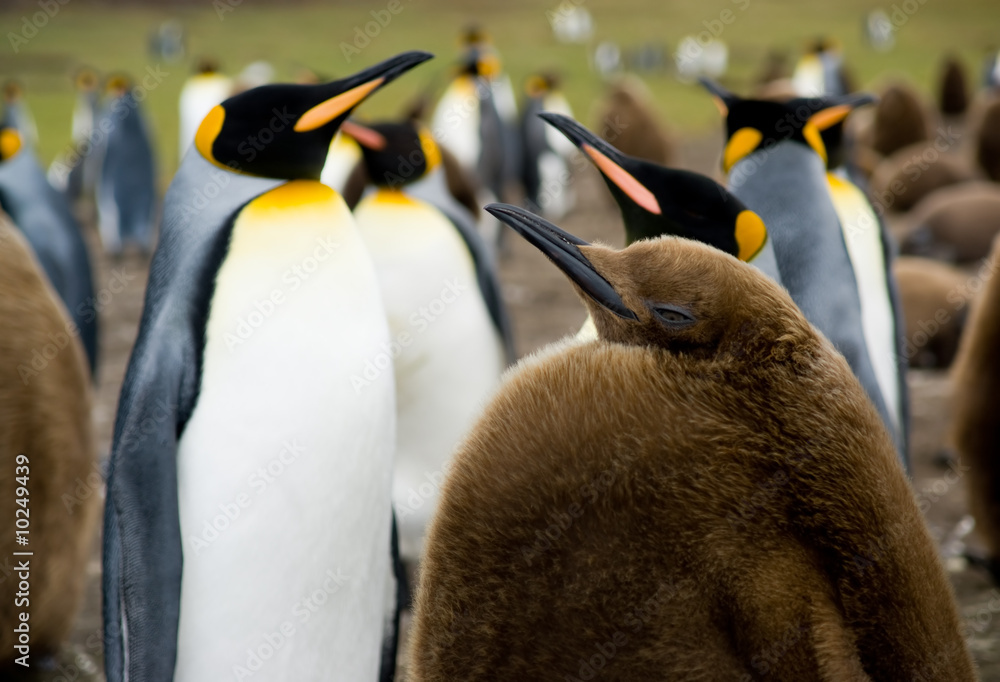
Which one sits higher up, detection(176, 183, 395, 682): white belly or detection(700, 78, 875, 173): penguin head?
detection(700, 78, 875, 173): penguin head

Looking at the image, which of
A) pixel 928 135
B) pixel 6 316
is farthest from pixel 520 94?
pixel 6 316

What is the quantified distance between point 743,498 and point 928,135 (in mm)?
11243

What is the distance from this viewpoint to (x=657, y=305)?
109 centimetres

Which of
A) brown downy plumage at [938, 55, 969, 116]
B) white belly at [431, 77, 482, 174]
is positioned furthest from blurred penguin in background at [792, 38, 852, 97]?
white belly at [431, 77, 482, 174]

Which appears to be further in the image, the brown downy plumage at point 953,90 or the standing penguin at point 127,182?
the brown downy plumage at point 953,90

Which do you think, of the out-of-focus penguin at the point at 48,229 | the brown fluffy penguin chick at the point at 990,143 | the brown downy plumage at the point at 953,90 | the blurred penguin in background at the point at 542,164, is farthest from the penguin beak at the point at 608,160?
the brown downy plumage at the point at 953,90

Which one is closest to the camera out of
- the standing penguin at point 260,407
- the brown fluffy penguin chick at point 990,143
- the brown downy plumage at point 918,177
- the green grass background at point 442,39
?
the standing penguin at point 260,407

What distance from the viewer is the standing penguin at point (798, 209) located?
2447mm

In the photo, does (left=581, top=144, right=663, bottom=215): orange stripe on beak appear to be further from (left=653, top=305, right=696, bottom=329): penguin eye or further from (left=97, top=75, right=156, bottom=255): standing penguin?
(left=97, top=75, right=156, bottom=255): standing penguin

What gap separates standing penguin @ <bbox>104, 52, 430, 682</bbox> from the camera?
5.98ft

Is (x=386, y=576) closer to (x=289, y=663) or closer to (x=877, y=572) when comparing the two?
(x=289, y=663)

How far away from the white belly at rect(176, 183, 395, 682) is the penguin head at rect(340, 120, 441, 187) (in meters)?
1.36

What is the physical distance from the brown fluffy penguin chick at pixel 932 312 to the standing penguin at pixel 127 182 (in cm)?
709

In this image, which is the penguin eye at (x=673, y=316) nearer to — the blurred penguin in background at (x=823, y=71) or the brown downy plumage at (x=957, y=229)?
the brown downy plumage at (x=957, y=229)
